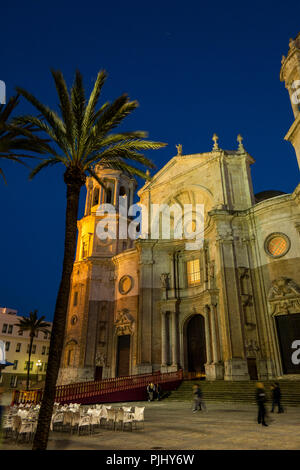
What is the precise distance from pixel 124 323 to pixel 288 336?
641 inches

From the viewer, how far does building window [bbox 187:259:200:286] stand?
30711mm

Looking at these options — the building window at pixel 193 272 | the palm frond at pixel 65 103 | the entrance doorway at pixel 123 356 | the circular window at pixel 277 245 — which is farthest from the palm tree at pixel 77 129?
the entrance doorway at pixel 123 356

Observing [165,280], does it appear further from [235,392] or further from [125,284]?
[235,392]

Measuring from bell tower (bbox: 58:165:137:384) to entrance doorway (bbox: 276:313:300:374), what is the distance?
58.4 feet

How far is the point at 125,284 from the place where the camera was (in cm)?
3562

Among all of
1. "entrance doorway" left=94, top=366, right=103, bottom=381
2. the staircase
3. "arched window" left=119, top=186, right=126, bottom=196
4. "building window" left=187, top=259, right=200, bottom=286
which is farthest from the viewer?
"arched window" left=119, top=186, right=126, bottom=196

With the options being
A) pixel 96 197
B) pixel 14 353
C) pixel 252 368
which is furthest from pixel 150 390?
pixel 14 353

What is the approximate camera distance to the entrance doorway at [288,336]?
2219 cm

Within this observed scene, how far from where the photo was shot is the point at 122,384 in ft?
72.3

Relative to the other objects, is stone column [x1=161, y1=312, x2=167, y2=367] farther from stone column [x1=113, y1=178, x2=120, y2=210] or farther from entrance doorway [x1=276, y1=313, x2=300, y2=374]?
stone column [x1=113, y1=178, x2=120, y2=210]

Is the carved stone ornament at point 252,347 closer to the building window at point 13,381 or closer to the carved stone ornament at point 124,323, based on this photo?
the carved stone ornament at point 124,323

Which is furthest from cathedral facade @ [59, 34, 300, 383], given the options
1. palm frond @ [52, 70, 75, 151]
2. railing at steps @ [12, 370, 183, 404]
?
palm frond @ [52, 70, 75, 151]

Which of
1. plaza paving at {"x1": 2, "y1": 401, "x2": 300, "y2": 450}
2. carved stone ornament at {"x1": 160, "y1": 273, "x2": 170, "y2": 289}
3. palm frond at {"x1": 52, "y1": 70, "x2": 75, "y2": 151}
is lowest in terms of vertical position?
plaza paving at {"x1": 2, "y1": 401, "x2": 300, "y2": 450}

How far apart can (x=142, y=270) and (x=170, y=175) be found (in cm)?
1079
